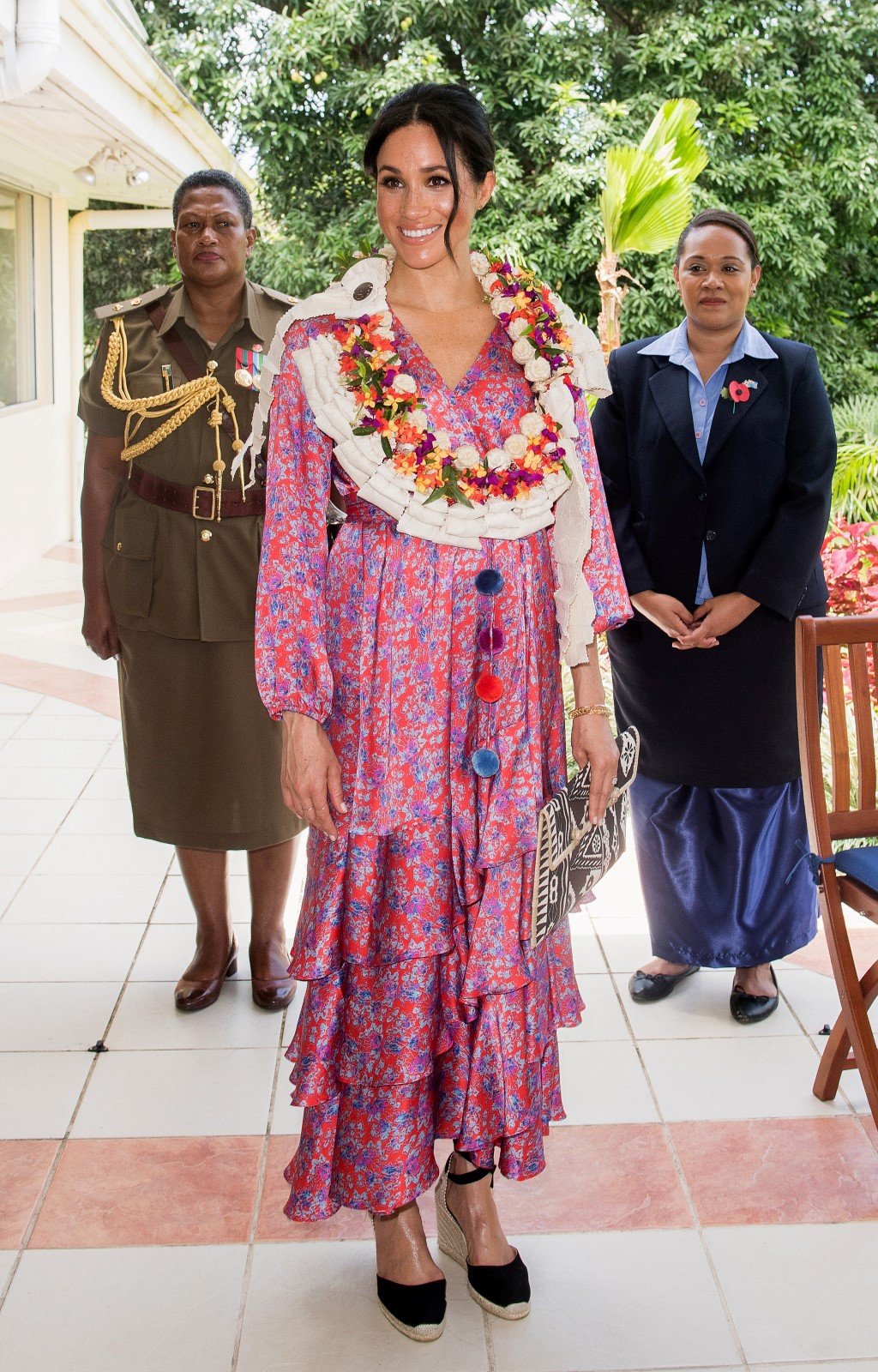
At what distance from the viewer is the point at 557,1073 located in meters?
2.03

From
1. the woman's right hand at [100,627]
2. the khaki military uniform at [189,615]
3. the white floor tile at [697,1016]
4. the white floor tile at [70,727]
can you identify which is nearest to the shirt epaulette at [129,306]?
the khaki military uniform at [189,615]

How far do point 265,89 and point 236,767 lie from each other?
30.2 feet

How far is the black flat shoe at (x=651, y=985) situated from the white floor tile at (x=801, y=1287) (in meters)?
0.79

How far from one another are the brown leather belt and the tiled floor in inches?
43.1

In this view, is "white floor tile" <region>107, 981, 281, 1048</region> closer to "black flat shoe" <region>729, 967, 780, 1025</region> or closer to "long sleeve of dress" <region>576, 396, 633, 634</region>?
"black flat shoe" <region>729, 967, 780, 1025</region>

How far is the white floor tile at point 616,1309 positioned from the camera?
6.15 feet

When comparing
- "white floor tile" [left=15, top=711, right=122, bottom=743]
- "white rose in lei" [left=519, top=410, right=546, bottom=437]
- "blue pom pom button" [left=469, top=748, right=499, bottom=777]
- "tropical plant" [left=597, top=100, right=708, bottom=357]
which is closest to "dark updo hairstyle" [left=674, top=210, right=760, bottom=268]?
"white rose in lei" [left=519, top=410, right=546, bottom=437]

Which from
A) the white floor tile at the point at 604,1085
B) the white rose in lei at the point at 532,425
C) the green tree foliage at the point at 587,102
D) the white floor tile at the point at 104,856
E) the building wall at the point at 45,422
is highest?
the green tree foliage at the point at 587,102

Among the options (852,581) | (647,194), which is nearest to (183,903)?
(852,581)

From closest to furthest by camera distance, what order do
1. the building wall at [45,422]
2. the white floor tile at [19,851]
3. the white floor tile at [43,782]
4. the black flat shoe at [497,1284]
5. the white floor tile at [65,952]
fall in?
the black flat shoe at [497,1284], the white floor tile at [65,952], the white floor tile at [19,851], the white floor tile at [43,782], the building wall at [45,422]

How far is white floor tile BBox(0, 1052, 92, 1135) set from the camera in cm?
243

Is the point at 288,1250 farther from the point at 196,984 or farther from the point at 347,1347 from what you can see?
the point at 196,984

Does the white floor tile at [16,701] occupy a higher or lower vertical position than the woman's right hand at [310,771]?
lower

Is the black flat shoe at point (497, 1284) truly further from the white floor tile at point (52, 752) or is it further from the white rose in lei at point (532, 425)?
the white floor tile at point (52, 752)
